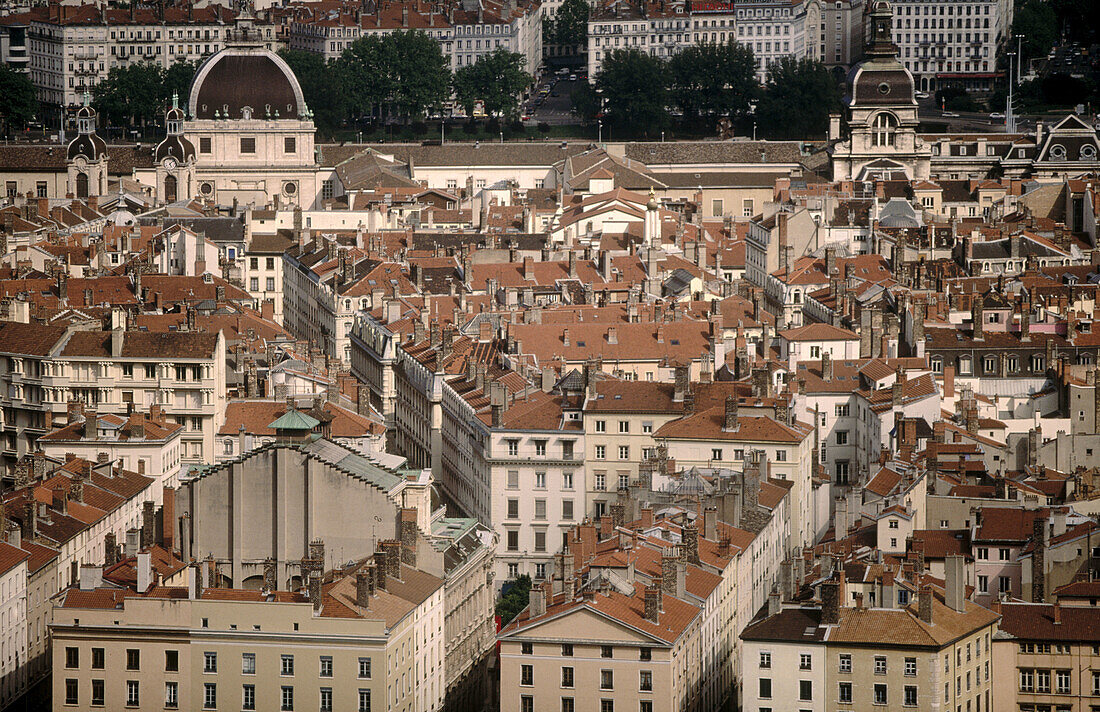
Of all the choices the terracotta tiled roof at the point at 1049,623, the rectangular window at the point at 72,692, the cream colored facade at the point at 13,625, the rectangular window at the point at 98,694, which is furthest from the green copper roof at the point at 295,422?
the terracotta tiled roof at the point at 1049,623

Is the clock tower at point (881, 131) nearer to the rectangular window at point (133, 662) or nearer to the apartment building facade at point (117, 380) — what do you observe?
the apartment building facade at point (117, 380)

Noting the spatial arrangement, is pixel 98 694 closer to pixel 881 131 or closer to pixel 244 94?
pixel 881 131

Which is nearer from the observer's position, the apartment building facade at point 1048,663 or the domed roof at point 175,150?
the apartment building facade at point 1048,663

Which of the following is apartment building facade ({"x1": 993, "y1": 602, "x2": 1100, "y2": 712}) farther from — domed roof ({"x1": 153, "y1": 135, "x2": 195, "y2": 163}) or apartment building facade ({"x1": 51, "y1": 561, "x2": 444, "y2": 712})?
domed roof ({"x1": 153, "y1": 135, "x2": 195, "y2": 163})

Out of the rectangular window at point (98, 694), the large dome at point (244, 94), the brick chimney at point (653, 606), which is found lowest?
the rectangular window at point (98, 694)

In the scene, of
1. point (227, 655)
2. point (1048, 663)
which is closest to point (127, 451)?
point (227, 655)

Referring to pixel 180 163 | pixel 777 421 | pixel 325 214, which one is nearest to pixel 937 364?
pixel 777 421
